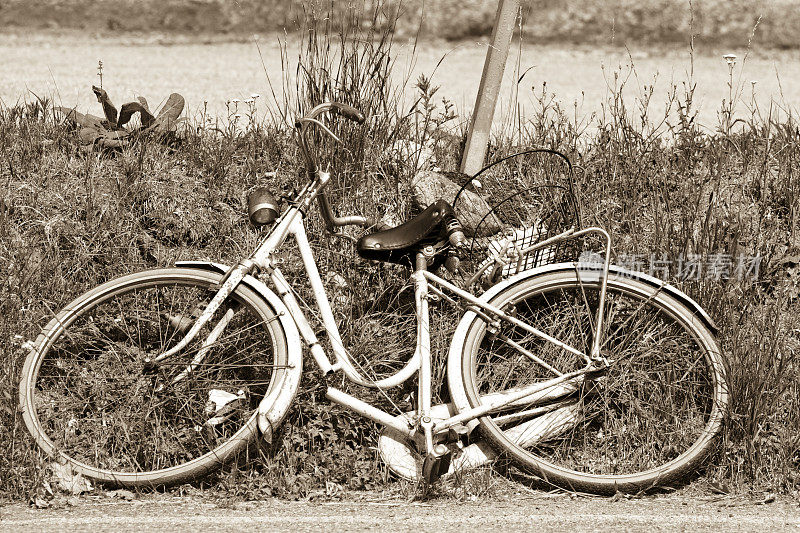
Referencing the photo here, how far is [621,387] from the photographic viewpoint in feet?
14.4

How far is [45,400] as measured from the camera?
4.33 m

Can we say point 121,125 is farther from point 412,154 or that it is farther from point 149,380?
point 149,380

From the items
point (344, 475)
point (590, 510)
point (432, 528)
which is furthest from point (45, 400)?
point (590, 510)

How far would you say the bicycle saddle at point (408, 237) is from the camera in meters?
4.10

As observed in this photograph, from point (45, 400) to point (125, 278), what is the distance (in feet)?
1.99

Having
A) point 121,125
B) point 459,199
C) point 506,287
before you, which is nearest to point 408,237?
point 506,287

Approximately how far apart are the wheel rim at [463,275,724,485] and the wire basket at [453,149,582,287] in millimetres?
174

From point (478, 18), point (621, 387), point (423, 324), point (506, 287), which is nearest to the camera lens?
point (423, 324)

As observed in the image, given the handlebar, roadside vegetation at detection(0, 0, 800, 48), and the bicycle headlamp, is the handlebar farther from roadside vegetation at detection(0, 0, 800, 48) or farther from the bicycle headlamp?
roadside vegetation at detection(0, 0, 800, 48)

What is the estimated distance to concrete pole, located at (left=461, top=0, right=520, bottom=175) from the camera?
4.90 m

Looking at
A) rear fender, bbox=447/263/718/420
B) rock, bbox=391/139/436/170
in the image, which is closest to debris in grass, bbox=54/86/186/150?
rock, bbox=391/139/436/170

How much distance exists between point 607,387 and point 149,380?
69.1 inches

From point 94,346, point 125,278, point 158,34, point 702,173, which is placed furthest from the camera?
point 158,34

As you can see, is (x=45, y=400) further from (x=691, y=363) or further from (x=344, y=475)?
(x=691, y=363)
